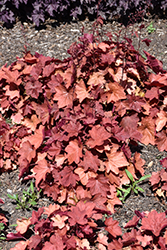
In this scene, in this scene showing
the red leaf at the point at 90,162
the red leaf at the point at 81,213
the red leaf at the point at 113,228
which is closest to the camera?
the red leaf at the point at 81,213

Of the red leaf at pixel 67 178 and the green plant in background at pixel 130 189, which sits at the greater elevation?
the red leaf at pixel 67 178

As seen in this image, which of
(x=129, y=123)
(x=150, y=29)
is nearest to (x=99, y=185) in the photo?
(x=129, y=123)

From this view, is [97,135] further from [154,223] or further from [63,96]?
[154,223]

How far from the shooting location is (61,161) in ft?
9.16

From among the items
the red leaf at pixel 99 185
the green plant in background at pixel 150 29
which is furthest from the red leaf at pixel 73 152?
the green plant in background at pixel 150 29

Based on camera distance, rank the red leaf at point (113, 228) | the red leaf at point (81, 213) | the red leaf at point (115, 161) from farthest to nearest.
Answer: the red leaf at point (115, 161)
the red leaf at point (113, 228)
the red leaf at point (81, 213)

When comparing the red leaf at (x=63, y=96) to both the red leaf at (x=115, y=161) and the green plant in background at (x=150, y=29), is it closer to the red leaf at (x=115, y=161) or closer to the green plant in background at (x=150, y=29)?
the red leaf at (x=115, y=161)

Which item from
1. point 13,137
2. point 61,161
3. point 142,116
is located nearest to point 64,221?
point 61,161

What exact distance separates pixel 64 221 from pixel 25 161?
2.51 ft

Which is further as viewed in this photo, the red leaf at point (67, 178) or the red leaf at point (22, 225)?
the red leaf at point (67, 178)

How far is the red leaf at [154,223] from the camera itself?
240cm

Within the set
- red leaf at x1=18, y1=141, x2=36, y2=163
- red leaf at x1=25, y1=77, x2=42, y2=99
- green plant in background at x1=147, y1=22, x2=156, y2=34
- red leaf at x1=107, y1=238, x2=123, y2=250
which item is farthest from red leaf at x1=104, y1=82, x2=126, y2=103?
green plant in background at x1=147, y1=22, x2=156, y2=34

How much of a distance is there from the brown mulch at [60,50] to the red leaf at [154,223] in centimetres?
35

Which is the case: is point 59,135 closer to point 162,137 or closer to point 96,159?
point 96,159
